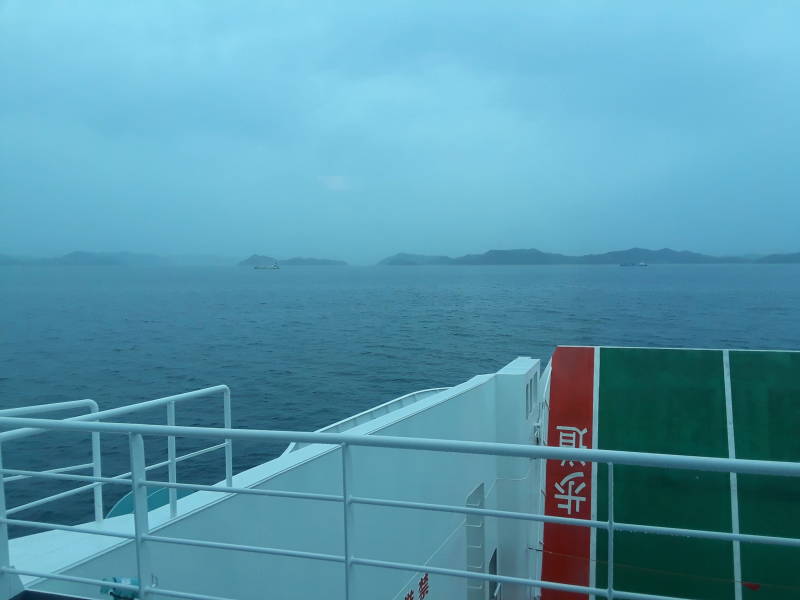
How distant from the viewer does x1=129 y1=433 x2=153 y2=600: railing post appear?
2.36 metres

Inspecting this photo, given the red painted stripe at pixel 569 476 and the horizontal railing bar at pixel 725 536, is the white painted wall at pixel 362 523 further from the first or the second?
the horizontal railing bar at pixel 725 536

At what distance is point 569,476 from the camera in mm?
9023

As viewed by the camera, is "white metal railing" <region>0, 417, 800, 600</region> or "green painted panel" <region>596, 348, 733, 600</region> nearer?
"white metal railing" <region>0, 417, 800, 600</region>

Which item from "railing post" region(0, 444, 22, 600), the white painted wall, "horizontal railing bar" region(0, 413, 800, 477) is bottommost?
the white painted wall

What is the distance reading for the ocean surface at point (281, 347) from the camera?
48.7 feet

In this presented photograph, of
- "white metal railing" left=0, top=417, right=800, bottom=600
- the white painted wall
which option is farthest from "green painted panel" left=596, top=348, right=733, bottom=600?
"white metal railing" left=0, top=417, right=800, bottom=600

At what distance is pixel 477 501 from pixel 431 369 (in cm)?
1756

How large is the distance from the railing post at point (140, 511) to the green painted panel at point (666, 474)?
24.6ft

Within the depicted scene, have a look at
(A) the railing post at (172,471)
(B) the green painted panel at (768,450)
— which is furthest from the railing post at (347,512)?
(B) the green painted panel at (768,450)

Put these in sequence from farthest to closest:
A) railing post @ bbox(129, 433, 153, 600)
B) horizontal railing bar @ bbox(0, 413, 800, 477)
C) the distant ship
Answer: the distant ship
railing post @ bbox(129, 433, 153, 600)
horizontal railing bar @ bbox(0, 413, 800, 477)

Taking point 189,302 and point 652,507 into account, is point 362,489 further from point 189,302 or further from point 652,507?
point 189,302

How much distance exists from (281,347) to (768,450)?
79.9 ft

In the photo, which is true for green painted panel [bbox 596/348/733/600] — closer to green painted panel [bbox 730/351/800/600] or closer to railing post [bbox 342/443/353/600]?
green painted panel [bbox 730/351/800/600]

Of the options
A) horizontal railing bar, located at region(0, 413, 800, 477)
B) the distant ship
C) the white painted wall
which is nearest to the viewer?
horizontal railing bar, located at region(0, 413, 800, 477)
